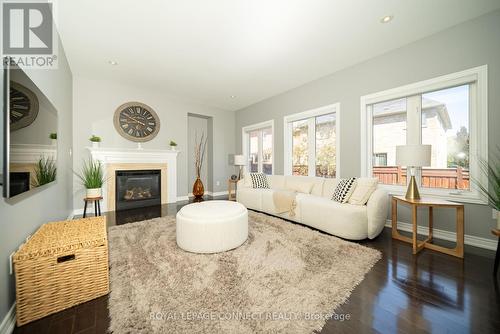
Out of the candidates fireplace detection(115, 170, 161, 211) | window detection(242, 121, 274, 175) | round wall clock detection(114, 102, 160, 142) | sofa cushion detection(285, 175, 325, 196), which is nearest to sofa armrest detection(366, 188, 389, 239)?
sofa cushion detection(285, 175, 325, 196)

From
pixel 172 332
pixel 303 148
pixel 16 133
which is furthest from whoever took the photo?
pixel 303 148

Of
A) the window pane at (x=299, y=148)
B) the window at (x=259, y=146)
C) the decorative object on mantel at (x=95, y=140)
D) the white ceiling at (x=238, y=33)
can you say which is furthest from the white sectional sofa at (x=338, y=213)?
the decorative object on mantel at (x=95, y=140)

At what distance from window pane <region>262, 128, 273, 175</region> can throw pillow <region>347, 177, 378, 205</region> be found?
2.73 metres

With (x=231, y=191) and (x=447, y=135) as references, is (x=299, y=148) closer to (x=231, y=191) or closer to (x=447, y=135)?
(x=447, y=135)

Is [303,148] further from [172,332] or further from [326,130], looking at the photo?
[172,332]

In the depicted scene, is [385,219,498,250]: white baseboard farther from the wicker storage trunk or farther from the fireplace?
the fireplace

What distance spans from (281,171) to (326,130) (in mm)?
1434

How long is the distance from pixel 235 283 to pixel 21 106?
1.99 metres

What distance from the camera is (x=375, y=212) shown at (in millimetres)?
2393

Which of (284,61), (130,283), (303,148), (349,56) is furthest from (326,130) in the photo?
(130,283)

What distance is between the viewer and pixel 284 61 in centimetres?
324

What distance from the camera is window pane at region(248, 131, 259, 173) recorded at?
5734mm

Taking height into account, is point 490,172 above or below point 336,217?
above

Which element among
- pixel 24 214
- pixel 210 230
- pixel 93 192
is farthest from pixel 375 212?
pixel 93 192
